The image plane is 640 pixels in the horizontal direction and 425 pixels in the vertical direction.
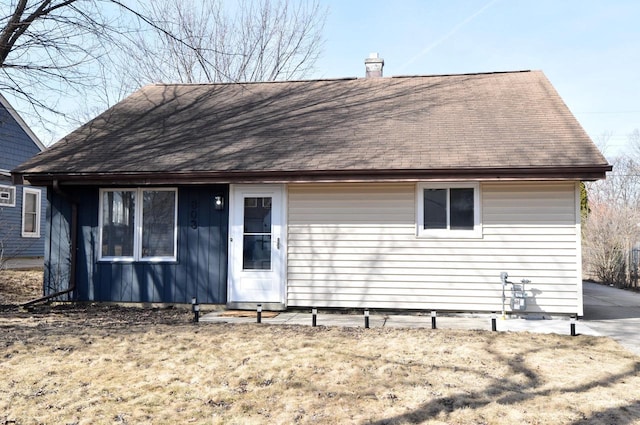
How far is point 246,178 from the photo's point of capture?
8.64 m

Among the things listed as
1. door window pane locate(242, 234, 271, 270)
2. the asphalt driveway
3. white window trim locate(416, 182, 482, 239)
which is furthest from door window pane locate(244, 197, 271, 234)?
the asphalt driveway

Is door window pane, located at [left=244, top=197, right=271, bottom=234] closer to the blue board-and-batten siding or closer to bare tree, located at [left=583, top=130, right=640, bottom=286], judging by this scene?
the blue board-and-batten siding

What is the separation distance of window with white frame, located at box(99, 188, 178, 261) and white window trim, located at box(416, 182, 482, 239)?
448cm

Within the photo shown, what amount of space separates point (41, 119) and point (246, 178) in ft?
15.1

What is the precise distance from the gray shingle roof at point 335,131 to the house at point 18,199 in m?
7.73

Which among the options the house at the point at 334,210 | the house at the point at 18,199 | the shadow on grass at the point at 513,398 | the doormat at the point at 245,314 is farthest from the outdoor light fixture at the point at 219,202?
the house at the point at 18,199

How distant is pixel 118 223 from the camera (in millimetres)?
9539

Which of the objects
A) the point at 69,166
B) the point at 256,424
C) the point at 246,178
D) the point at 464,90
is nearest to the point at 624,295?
the point at 464,90

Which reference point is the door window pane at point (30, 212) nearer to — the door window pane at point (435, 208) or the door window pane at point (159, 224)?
the door window pane at point (159, 224)

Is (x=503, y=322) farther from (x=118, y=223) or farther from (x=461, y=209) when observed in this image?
(x=118, y=223)

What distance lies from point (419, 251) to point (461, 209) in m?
1.02

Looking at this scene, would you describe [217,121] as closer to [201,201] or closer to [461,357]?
[201,201]

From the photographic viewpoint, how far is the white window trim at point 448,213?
838 centimetres

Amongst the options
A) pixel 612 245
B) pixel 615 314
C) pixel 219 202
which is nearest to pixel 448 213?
pixel 615 314
